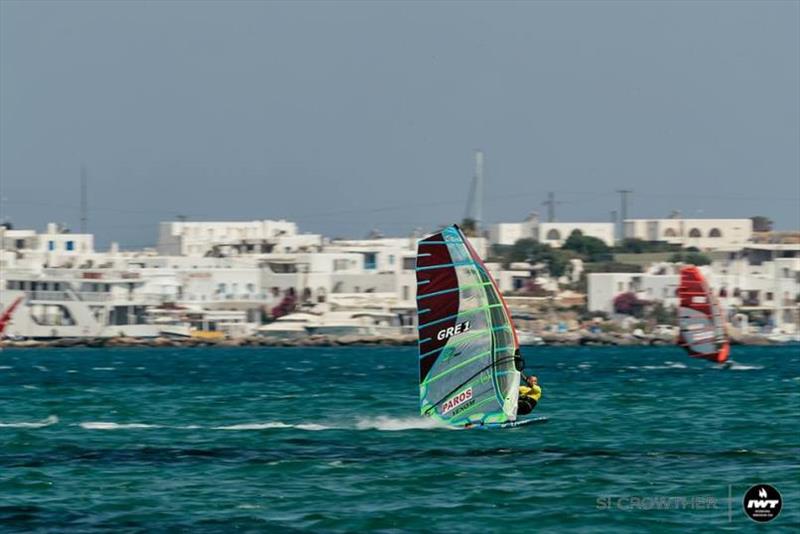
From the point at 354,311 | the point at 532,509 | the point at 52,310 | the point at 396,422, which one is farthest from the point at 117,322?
the point at 532,509

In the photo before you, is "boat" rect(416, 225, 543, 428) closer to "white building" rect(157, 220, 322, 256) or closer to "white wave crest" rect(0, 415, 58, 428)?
"white wave crest" rect(0, 415, 58, 428)

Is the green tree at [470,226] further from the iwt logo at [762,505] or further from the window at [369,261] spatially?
the iwt logo at [762,505]

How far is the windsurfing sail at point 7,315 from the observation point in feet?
416

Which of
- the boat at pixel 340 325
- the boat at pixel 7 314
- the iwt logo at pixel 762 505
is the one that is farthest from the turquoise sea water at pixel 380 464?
the boat at pixel 340 325

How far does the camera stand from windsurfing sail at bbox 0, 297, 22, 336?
126938mm

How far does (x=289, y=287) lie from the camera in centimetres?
15850

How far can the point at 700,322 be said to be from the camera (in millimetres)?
75500

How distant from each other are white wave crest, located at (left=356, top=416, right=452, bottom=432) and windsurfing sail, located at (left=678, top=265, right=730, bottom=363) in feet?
126

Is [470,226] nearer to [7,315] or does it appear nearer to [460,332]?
[7,315]

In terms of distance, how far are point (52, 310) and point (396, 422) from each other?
10741 centimetres

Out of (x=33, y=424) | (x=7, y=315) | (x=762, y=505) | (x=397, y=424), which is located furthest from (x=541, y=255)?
(x=762, y=505)

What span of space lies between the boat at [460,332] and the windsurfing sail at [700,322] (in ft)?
144

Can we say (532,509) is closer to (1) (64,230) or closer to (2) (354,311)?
(2) (354,311)

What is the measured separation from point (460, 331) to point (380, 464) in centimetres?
365
